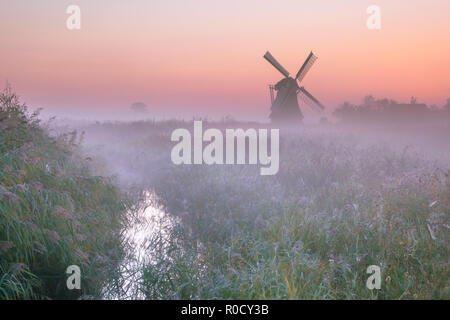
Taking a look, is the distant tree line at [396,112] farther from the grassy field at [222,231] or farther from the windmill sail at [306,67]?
the grassy field at [222,231]

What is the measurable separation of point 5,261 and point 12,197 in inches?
27.0

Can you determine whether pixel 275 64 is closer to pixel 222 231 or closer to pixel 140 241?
pixel 222 231

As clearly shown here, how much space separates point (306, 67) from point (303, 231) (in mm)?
20587

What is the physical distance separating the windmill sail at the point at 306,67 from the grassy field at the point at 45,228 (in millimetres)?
20084

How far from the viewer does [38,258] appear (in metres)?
3.61

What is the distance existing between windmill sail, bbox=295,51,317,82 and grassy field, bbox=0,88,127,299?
20.1 meters

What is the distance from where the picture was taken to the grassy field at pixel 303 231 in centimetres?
333

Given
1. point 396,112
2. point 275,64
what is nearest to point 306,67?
point 275,64

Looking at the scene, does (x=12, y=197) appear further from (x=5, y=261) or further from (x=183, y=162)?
(x=183, y=162)

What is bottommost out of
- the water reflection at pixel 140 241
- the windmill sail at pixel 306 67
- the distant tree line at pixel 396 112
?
the water reflection at pixel 140 241

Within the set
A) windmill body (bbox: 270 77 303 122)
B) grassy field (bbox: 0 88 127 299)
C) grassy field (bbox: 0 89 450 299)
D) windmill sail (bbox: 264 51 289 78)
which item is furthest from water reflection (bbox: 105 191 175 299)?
windmill sail (bbox: 264 51 289 78)

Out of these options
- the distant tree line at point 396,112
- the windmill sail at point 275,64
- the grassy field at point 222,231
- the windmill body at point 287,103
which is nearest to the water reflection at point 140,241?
the grassy field at point 222,231

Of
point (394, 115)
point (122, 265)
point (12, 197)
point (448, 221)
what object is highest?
point (394, 115)
